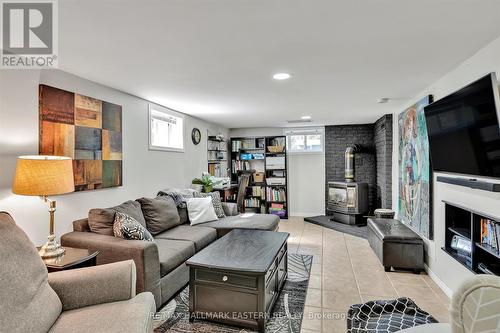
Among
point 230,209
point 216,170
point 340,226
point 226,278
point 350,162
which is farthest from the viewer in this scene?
point 216,170

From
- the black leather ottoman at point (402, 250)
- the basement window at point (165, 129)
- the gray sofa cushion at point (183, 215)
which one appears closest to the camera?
the black leather ottoman at point (402, 250)

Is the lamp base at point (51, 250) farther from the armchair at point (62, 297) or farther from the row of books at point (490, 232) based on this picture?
the row of books at point (490, 232)

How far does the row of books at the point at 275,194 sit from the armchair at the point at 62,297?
16.1 feet

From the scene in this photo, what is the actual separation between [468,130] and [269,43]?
1651mm

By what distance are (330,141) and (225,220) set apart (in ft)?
12.1

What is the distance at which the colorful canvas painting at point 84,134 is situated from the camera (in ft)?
7.87

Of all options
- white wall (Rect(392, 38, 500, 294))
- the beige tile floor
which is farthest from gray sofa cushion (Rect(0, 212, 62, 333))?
white wall (Rect(392, 38, 500, 294))

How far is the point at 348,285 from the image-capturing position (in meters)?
2.91

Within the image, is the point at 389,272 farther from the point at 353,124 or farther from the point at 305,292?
the point at 353,124

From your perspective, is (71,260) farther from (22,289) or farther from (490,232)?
(490,232)

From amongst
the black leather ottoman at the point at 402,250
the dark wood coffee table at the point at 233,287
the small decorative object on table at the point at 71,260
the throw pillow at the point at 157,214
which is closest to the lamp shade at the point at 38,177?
the small decorative object on table at the point at 71,260

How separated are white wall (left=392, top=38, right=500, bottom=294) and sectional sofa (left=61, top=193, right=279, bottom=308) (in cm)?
226

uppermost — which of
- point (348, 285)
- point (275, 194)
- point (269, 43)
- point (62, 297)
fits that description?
point (269, 43)

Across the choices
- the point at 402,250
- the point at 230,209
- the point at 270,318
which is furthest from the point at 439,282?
the point at 230,209
